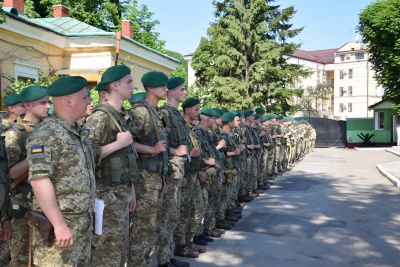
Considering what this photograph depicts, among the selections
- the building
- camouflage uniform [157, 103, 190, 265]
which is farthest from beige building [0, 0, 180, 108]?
the building

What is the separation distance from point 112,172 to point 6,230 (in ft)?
2.85

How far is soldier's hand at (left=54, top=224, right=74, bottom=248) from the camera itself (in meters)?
2.69

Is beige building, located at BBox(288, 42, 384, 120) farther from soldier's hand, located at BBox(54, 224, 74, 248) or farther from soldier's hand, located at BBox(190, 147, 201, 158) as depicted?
soldier's hand, located at BBox(54, 224, 74, 248)

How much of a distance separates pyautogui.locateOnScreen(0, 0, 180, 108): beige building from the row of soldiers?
7.88m

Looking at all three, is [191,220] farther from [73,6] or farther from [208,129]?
[73,6]

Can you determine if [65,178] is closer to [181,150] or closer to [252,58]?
[181,150]

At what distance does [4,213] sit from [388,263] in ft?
14.0

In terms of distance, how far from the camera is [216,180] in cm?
675

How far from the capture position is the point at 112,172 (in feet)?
11.9

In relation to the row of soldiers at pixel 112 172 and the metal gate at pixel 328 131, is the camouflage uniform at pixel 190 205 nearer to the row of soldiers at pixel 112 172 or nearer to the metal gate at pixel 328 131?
the row of soldiers at pixel 112 172

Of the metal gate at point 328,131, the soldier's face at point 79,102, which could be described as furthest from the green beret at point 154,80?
the metal gate at point 328,131

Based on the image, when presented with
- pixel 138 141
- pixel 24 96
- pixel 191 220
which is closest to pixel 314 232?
pixel 191 220

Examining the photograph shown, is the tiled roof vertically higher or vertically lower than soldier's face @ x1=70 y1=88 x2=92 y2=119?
higher

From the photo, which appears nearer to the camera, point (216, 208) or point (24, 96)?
point (24, 96)
